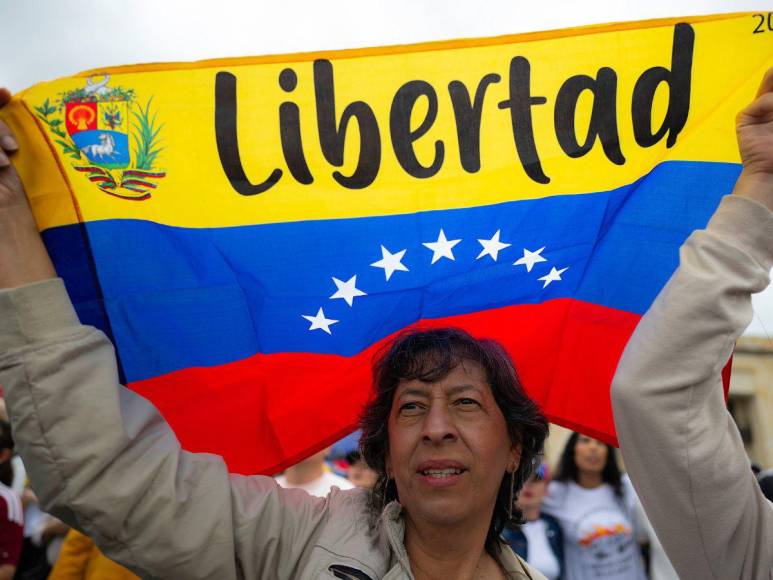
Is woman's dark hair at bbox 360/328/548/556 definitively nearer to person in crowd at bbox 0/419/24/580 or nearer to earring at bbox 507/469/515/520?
earring at bbox 507/469/515/520

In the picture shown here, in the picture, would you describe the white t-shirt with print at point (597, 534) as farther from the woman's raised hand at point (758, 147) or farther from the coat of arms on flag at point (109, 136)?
the coat of arms on flag at point (109, 136)

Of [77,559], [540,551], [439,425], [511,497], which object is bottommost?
[540,551]

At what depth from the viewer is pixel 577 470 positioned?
4.32 m

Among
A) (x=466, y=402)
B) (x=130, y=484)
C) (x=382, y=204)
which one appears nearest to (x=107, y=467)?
(x=130, y=484)

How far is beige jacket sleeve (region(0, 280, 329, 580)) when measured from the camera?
168 cm

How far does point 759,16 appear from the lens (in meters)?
2.34

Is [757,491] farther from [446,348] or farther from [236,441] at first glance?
[236,441]

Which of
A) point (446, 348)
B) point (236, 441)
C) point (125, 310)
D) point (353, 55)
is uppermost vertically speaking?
point (353, 55)

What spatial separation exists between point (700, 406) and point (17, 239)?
1.60 metres

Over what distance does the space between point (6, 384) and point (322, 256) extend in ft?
3.28

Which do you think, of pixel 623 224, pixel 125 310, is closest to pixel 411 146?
pixel 623 224

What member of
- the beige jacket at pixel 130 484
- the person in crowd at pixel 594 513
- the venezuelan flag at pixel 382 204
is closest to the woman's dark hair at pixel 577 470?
the person in crowd at pixel 594 513

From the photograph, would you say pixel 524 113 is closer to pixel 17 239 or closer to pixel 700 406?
pixel 700 406

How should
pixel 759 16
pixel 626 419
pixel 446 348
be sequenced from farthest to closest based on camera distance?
pixel 759 16
pixel 446 348
pixel 626 419
